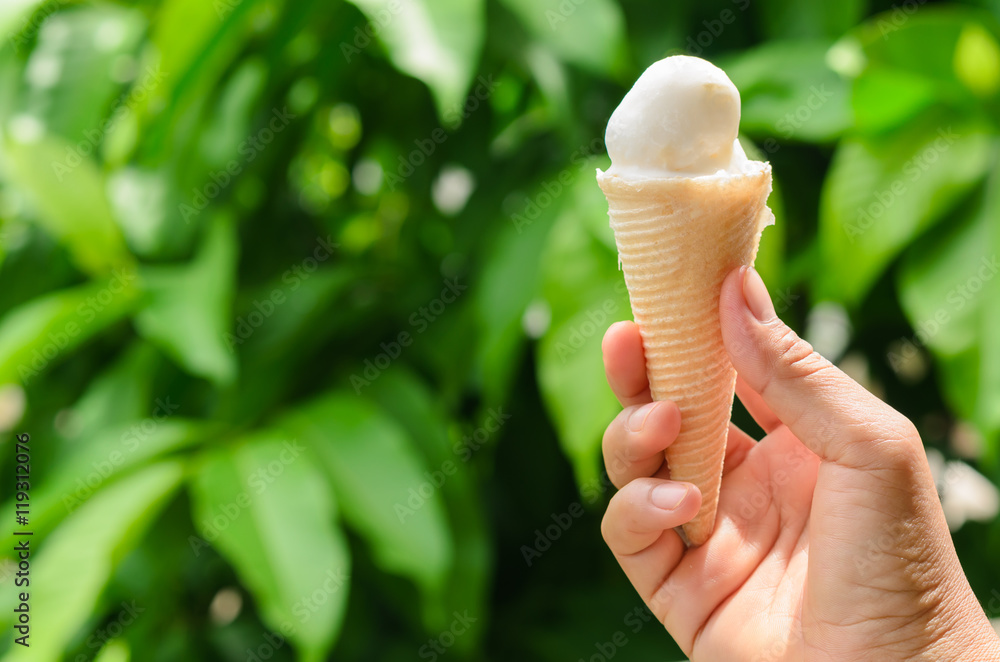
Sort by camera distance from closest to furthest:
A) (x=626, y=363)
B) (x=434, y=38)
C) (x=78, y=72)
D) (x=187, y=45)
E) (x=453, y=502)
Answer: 1. (x=626, y=363)
2. (x=434, y=38)
3. (x=187, y=45)
4. (x=453, y=502)
5. (x=78, y=72)

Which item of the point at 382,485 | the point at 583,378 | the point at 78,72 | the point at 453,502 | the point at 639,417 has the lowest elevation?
the point at 453,502

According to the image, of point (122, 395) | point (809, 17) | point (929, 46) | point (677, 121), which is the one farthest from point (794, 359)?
point (122, 395)

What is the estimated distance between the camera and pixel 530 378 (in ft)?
3.47

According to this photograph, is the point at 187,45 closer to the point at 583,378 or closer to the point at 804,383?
the point at 583,378

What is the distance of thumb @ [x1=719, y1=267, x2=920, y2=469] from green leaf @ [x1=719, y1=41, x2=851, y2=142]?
356mm

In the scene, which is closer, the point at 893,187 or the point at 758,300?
the point at 758,300

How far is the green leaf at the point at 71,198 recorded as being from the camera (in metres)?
0.85

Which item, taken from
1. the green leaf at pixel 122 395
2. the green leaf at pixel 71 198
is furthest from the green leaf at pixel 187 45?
the green leaf at pixel 122 395

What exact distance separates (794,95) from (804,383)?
1.37 feet

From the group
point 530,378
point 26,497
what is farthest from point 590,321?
point 26,497

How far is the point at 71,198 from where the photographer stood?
88 centimetres

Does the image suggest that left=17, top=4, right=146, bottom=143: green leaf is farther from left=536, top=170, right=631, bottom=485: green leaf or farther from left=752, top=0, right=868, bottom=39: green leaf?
left=752, top=0, right=868, bottom=39: green leaf

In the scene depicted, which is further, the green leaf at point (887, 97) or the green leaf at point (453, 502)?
the green leaf at point (453, 502)

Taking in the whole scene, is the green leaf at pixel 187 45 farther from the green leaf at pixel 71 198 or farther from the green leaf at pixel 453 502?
the green leaf at pixel 453 502
